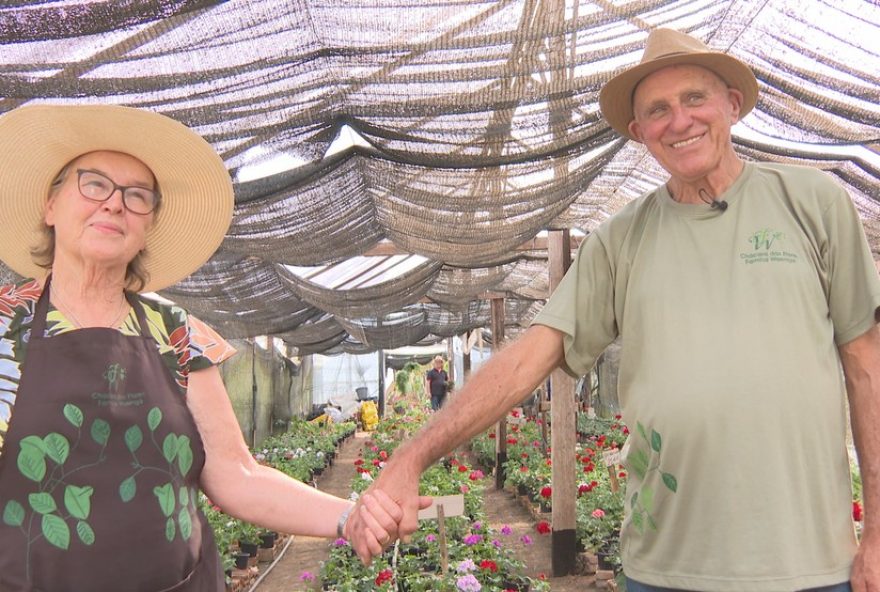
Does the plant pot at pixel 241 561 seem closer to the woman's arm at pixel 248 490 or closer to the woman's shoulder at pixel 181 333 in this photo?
the woman's arm at pixel 248 490

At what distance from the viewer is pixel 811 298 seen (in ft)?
5.36

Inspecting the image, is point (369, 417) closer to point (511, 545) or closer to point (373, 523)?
point (511, 545)

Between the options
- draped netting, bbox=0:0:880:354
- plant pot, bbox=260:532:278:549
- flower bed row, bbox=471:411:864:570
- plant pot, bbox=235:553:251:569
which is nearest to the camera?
draped netting, bbox=0:0:880:354

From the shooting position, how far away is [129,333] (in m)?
1.71

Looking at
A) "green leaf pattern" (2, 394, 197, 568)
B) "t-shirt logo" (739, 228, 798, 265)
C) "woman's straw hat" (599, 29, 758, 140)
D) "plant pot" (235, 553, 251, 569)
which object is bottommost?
"plant pot" (235, 553, 251, 569)

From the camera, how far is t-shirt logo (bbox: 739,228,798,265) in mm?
1651

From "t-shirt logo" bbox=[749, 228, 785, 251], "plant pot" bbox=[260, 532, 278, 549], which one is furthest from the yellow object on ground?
"t-shirt logo" bbox=[749, 228, 785, 251]

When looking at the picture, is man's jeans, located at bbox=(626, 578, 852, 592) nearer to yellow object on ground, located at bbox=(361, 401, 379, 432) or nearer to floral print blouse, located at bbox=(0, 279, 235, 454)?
floral print blouse, located at bbox=(0, 279, 235, 454)

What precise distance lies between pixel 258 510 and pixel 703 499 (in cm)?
102

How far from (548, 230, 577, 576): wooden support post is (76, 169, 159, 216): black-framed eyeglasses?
4.79 metres

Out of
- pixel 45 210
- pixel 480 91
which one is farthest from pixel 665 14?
pixel 45 210

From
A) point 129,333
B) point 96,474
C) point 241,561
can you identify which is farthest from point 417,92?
point 241,561

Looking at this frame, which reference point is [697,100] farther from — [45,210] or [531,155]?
[531,155]

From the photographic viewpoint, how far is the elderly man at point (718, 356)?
1.56 metres
